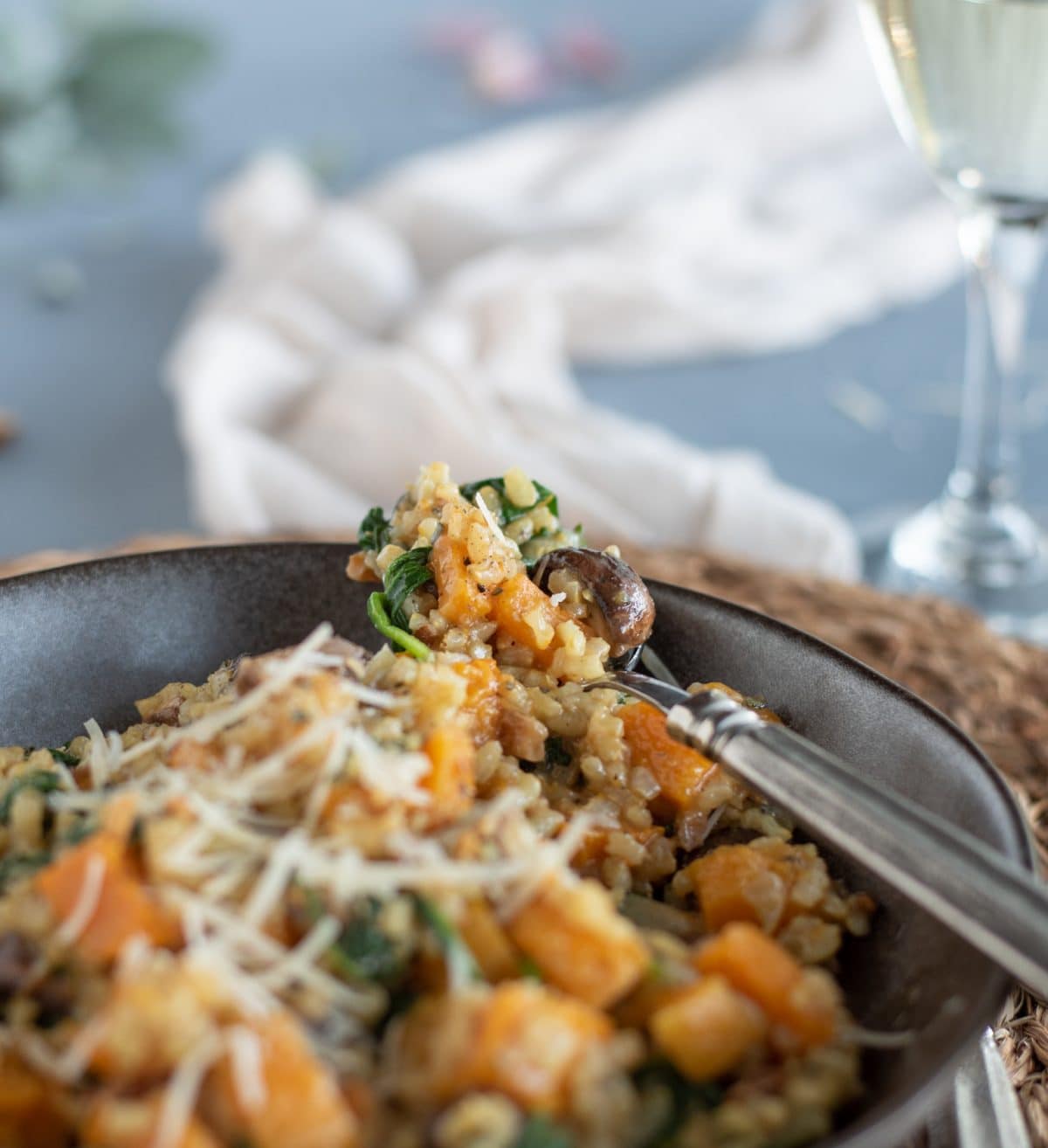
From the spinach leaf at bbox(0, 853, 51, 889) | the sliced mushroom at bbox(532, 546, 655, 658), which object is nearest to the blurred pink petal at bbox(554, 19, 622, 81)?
the sliced mushroom at bbox(532, 546, 655, 658)

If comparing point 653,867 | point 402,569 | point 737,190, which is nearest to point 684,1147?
point 653,867

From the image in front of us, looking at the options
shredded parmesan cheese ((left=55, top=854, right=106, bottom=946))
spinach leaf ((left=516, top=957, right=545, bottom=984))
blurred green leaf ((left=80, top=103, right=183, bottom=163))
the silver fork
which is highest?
blurred green leaf ((left=80, top=103, right=183, bottom=163))

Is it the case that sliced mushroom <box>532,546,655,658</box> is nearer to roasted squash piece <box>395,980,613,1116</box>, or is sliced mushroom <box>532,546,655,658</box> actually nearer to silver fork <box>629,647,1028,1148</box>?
silver fork <box>629,647,1028,1148</box>

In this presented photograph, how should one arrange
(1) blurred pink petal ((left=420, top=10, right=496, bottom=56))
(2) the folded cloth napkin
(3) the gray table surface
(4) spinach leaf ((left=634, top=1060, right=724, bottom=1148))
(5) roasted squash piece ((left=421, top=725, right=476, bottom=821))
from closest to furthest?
(4) spinach leaf ((left=634, top=1060, right=724, bottom=1148)), (5) roasted squash piece ((left=421, top=725, right=476, bottom=821)), (2) the folded cloth napkin, (3) the gray table surface, (1) blurred pink petal ((left=420, top=10, right=496, bottom=56))

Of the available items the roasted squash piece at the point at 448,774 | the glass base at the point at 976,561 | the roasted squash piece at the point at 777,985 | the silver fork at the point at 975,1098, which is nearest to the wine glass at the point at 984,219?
the glass base at the point at 976,561

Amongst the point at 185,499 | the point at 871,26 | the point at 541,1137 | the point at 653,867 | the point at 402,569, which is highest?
the point at 871,26

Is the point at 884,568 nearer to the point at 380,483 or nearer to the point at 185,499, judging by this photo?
the point at 380,483

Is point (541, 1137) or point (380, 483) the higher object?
point (541, 1137)

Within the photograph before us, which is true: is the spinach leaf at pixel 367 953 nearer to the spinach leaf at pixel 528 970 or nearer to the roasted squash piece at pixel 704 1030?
the spinach leaf at pixel 528 970
